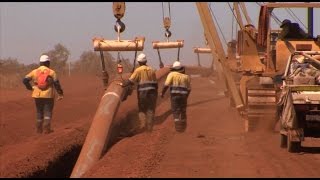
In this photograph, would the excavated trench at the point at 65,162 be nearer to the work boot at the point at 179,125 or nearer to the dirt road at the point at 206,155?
the dirt road at the point at 206,155

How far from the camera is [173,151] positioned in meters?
11.9

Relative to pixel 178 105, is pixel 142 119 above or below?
below

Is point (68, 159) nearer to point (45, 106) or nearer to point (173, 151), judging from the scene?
point (45, 106)

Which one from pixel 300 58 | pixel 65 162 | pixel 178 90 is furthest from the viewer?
pixel 178 90

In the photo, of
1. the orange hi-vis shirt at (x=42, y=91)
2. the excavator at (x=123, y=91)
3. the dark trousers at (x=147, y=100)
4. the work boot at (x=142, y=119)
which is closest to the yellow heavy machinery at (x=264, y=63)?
the excavator at (x=123, y=91)

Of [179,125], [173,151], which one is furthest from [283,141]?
[179,125]

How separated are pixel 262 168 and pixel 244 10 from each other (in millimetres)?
21025

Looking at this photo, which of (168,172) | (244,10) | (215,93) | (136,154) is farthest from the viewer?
(215,93)

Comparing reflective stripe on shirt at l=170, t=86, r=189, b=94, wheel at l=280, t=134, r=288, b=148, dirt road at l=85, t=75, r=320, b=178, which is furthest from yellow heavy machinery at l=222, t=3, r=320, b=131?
wheel at l=280, t=134, r=288, b=148

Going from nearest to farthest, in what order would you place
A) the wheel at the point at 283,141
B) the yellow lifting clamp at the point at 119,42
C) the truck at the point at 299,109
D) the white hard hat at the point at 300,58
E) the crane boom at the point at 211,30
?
the truck at the point at 299,109, the wheel at the point at 283,141, the white hard hat at the point at 300,58, the yellow lifting clamp at the point at 119,42, the crane boom at the point at 211,30

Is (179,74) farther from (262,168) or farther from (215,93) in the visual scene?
(215,93)

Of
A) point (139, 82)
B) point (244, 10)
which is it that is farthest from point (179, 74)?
point (244, 10)

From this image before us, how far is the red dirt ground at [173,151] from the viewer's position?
32.2 feet

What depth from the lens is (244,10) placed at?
99.0ft
